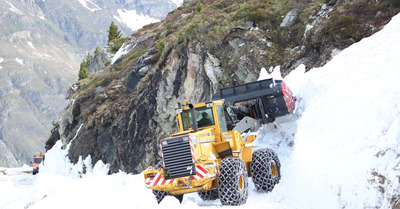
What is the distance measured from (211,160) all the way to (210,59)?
46.4 ft

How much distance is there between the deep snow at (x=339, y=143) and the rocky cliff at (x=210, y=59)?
151 inches

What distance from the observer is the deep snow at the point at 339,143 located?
694cm

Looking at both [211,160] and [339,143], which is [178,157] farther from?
[339,143]

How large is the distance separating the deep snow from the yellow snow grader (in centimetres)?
51

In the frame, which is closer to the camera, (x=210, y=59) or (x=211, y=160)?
(x=211, y=160)

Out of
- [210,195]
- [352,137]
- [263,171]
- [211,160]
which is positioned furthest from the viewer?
[210,195]

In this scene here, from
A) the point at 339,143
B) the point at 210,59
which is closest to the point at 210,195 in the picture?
the point at 339,143

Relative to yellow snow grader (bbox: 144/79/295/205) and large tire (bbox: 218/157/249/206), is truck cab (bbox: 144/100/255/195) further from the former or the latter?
large tire (bbox: 218/157/249/206)

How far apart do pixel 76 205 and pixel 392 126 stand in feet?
25.4

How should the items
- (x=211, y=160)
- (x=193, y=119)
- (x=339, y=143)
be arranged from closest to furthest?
(x=339, y=143)
(x=211, y=160)
(x=193, y=119)

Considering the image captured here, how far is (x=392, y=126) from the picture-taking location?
6984 millimetres

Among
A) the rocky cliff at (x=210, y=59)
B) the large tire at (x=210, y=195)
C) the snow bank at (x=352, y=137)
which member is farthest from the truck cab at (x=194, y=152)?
the rocky cliff at (x=210, y=59)

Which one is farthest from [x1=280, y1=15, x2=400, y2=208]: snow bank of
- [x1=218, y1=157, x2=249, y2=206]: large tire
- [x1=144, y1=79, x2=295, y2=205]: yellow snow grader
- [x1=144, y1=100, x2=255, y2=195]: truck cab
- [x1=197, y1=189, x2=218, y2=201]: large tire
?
[x1=197, y1=189, x2=218, y2=201]: large tire

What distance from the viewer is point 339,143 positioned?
862cm
